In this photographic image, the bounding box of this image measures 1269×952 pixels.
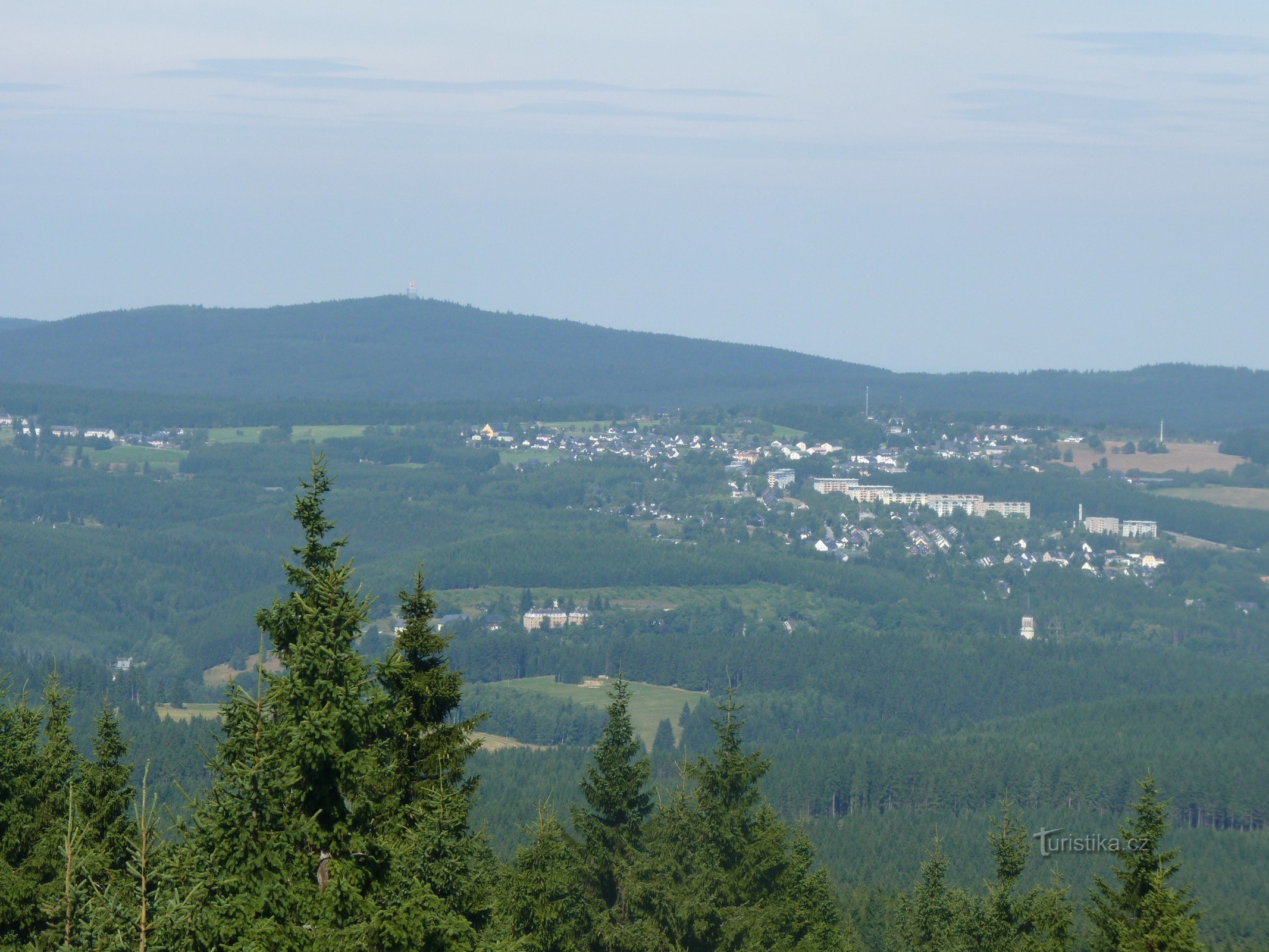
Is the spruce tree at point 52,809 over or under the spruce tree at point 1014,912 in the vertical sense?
over

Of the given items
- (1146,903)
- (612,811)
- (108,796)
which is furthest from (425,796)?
(612,811)

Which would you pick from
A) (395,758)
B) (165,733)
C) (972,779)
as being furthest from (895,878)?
(395,758)

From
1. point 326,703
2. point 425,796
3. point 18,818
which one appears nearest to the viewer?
point 326,703

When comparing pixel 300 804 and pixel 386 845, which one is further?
pixel 386 845

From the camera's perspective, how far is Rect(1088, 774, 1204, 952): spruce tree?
106ft

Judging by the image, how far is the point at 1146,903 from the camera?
→ 3309cm

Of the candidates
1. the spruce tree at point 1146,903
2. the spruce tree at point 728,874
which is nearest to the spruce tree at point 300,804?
the spruce tree at point 1146,903

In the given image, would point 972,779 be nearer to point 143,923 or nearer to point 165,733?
point 165,733

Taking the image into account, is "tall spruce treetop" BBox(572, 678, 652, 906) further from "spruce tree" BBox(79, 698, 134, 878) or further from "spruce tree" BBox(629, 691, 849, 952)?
"spruce tree" BBox(79, 698, 134, 878)

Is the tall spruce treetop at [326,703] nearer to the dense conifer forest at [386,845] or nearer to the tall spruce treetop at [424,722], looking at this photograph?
the dense conifer forest at [386,845]

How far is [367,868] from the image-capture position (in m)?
23.4

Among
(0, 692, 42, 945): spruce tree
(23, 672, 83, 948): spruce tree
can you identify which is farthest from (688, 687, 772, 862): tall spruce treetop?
(0, 692, 42, 945): spruce tree

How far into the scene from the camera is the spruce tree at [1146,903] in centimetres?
3241

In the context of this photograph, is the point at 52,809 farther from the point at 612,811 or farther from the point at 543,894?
the point at 612,811
